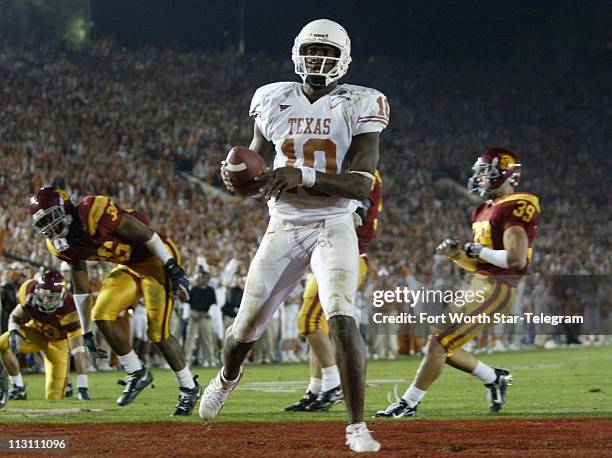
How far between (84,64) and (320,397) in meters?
19.7

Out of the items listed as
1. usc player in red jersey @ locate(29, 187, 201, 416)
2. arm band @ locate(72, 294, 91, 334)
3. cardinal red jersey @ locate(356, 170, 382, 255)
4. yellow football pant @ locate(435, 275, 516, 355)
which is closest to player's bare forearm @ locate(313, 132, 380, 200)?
yellow football pant @ locate(435, 275, 516, 355)

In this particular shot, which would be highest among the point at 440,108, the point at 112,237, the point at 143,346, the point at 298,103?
the point at 440,108

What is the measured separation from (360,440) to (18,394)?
534 cm

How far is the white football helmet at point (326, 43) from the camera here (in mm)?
4879

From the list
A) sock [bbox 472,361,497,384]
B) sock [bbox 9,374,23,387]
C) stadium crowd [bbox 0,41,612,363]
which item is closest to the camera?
sock [bbox 472,361,497,384]

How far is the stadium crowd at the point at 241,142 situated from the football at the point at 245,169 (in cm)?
1005

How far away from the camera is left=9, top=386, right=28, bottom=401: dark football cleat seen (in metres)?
8.91

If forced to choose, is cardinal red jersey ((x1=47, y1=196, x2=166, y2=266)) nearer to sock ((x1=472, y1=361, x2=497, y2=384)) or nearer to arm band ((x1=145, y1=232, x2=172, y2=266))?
arm band ((x1=145, y1=232, x2=172, y2=266))

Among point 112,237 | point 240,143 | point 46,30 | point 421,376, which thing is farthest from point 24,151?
point 421,376

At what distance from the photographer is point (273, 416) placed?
6738 millimetres

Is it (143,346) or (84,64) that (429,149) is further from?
(143,346)

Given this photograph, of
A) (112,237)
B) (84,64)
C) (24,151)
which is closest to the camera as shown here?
(112,237)

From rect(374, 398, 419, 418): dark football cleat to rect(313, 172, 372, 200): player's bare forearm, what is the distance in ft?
7.66

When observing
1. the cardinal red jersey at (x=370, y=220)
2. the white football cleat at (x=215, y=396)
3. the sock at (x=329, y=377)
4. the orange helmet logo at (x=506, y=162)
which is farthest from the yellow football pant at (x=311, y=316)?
the white football cleat at (x=215, y=396)
